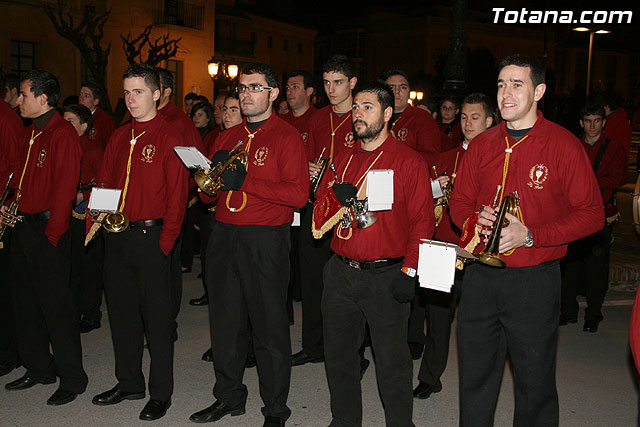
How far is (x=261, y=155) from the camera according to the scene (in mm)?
4938

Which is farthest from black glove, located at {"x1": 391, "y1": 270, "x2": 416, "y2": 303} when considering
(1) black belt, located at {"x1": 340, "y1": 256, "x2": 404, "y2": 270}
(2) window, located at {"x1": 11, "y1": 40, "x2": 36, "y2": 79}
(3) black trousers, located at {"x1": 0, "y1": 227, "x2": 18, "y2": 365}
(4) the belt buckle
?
(2) window, located at {"x1": 11, "y1": 40, "x2": 36, "y2": 79}

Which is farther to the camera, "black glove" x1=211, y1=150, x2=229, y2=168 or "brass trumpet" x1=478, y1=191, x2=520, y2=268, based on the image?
"black glove" x1=211, y1=150, x2=229, y2=168

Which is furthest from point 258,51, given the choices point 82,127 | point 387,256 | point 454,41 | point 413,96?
point 387,256

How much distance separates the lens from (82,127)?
721 cm

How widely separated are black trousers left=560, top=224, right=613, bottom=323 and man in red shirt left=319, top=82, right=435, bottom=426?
384cm

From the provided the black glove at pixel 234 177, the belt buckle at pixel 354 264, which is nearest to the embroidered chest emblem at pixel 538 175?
the belt buckle at pixel 354 264

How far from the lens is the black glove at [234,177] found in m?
4.55

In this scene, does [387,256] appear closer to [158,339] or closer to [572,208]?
[572,208]

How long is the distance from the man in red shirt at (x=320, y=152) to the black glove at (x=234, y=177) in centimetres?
180

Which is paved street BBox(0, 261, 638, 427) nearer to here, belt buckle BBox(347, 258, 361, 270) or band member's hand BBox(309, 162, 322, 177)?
belt buckle BBox(347, 258, 361, 270)

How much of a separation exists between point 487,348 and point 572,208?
3.17 ft

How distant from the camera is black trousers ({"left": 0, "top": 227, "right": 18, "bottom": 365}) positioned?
605 centimetres

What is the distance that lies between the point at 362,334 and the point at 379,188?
1094 millimetres

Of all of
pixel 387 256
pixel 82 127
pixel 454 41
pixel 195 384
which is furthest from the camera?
pixel 454 41
